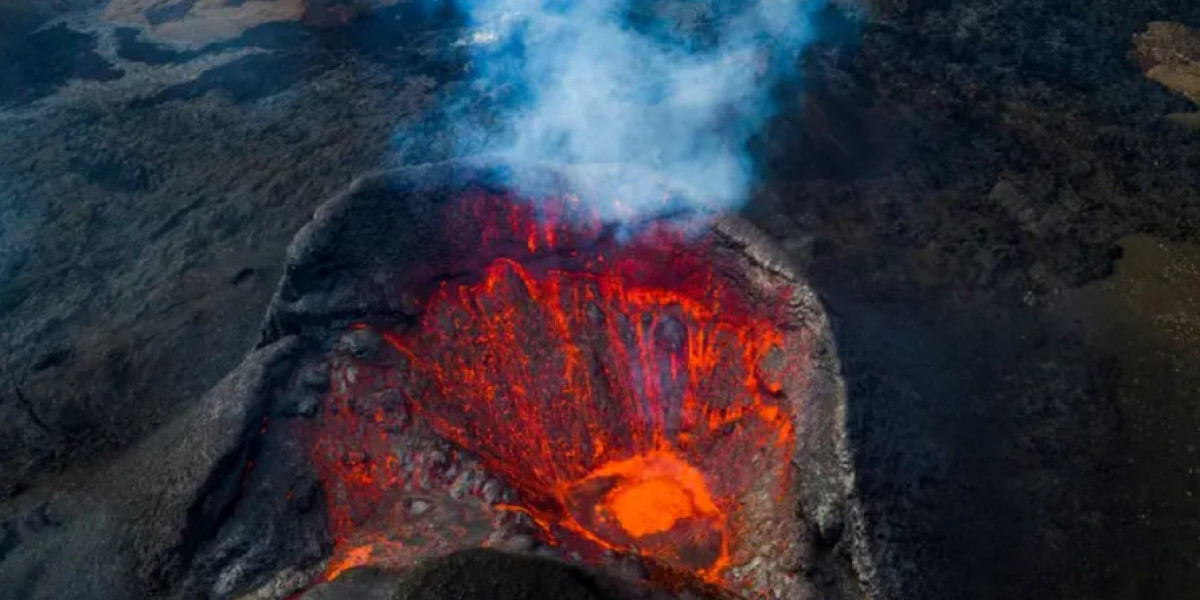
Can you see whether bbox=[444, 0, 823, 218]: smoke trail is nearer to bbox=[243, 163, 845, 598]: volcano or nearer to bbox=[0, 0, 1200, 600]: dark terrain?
bbox=[0, 0, 1200, 600]: dark terrain

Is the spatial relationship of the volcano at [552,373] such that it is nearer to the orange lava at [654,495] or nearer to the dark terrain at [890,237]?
the orange lava at [654,495]

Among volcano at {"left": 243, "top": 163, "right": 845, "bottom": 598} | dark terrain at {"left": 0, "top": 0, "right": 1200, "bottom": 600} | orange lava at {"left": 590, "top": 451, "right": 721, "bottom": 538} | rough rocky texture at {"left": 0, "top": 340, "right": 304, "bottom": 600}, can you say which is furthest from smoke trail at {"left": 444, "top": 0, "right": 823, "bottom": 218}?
rough rocky texture at {"left": 0, "top": 340, "right": 304, "bottom": 600}

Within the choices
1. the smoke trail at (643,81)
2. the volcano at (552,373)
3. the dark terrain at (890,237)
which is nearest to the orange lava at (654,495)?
the volcano at (552,373)

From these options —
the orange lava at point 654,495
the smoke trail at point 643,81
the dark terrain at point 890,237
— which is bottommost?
the orange lava at point 654,495

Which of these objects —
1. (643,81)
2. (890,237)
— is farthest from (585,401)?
(643,81)

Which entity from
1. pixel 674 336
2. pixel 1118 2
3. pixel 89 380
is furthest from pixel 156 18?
pixel 1118 2

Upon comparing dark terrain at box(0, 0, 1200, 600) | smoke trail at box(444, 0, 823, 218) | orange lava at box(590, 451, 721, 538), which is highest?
smoke trail at box(444, 0, 823, 218)
